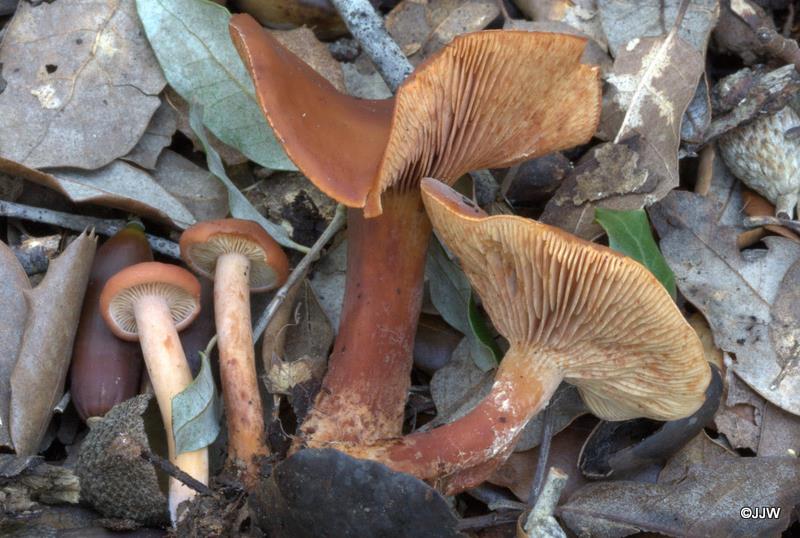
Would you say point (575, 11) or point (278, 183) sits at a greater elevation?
point (575, 11)

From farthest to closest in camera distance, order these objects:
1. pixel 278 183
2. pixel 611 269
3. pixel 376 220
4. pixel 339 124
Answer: pixel 278 183 → pixel 376 220 → pixel 339 124 → pixel 611 269

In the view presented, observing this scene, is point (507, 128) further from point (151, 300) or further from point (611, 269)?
point (151, 300)

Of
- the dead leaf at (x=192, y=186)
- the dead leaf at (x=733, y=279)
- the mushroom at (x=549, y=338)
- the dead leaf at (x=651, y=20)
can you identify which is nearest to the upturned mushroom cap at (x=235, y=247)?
the dead leaf at (x=192, y=186)

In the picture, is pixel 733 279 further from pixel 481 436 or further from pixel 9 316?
pixel 9 316

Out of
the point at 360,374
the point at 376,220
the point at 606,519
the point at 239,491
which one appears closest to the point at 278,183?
the point at 376,220

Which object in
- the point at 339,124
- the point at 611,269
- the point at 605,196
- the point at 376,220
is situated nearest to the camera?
the point at 611,269

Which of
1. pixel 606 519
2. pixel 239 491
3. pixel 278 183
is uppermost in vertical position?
pixel 278 183

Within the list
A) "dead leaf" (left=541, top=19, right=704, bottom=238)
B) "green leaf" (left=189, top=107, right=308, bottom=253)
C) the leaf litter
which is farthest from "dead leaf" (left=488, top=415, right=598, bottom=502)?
"green leaf" (left=189, top=107, right=308, bottom=253)
